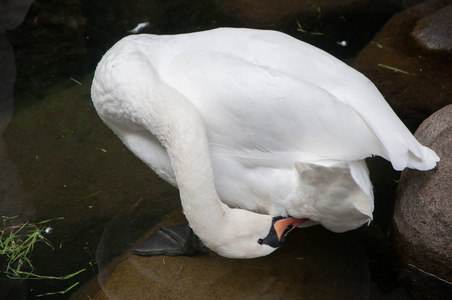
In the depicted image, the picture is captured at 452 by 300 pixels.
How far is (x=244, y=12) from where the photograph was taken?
5.91 metres

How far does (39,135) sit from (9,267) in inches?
52.2

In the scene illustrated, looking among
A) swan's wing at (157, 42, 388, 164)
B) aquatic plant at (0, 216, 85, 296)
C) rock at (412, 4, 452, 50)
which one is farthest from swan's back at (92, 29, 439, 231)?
rock at (412, 4, 452, 50)

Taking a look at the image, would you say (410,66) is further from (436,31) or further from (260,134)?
(260,134)

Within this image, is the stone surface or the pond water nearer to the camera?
the stone surface

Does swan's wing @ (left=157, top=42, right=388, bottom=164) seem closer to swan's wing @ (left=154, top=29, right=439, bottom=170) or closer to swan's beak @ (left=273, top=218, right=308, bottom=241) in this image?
swan's wing @ (left=154, top=29, right=439, bottom=170)

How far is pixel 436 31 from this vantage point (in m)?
5.24

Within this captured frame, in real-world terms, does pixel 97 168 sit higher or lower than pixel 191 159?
lower

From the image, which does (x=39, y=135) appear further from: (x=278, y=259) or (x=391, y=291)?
(x=391, y=291)

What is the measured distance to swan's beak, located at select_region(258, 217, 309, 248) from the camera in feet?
10.5

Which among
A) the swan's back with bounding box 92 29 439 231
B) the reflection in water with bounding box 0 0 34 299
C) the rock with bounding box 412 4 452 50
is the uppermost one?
the swan's back with bounding box 92 29 439 231

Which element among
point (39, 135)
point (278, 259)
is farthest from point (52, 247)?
point (278, 259)

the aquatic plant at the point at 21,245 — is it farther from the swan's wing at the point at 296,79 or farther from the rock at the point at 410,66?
the rock at the point at 410,66

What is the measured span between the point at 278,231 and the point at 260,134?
0.57 metres

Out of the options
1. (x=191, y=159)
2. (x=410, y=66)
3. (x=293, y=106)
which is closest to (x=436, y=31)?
(x=410, y=66)
